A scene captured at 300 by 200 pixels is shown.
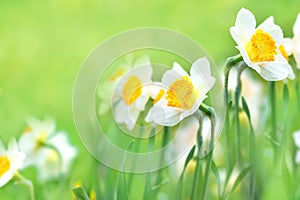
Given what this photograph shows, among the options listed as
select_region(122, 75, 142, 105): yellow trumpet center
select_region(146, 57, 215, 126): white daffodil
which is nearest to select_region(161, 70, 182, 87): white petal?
select_region(146, 57, 215, 126): white daffodil

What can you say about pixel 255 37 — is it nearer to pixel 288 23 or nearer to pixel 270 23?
pixel 270 23

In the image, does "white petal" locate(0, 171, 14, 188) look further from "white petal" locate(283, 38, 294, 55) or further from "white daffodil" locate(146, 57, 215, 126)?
"white petal" locate(283, 38, 294, 55)

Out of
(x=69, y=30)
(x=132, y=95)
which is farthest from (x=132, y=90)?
(x=69, y=30)

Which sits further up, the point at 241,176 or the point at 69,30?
the point at 69,30

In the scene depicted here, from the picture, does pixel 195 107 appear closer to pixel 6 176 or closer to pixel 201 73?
pixel 201 73

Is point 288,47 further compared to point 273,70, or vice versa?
point 288,47

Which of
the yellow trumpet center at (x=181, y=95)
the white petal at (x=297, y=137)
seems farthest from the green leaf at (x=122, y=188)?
the white petal at (x=297, y=137)

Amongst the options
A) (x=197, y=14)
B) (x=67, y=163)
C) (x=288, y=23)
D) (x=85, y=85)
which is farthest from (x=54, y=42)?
(x=85, y=85)

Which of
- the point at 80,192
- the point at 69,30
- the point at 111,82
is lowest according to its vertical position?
the point at 80,192
